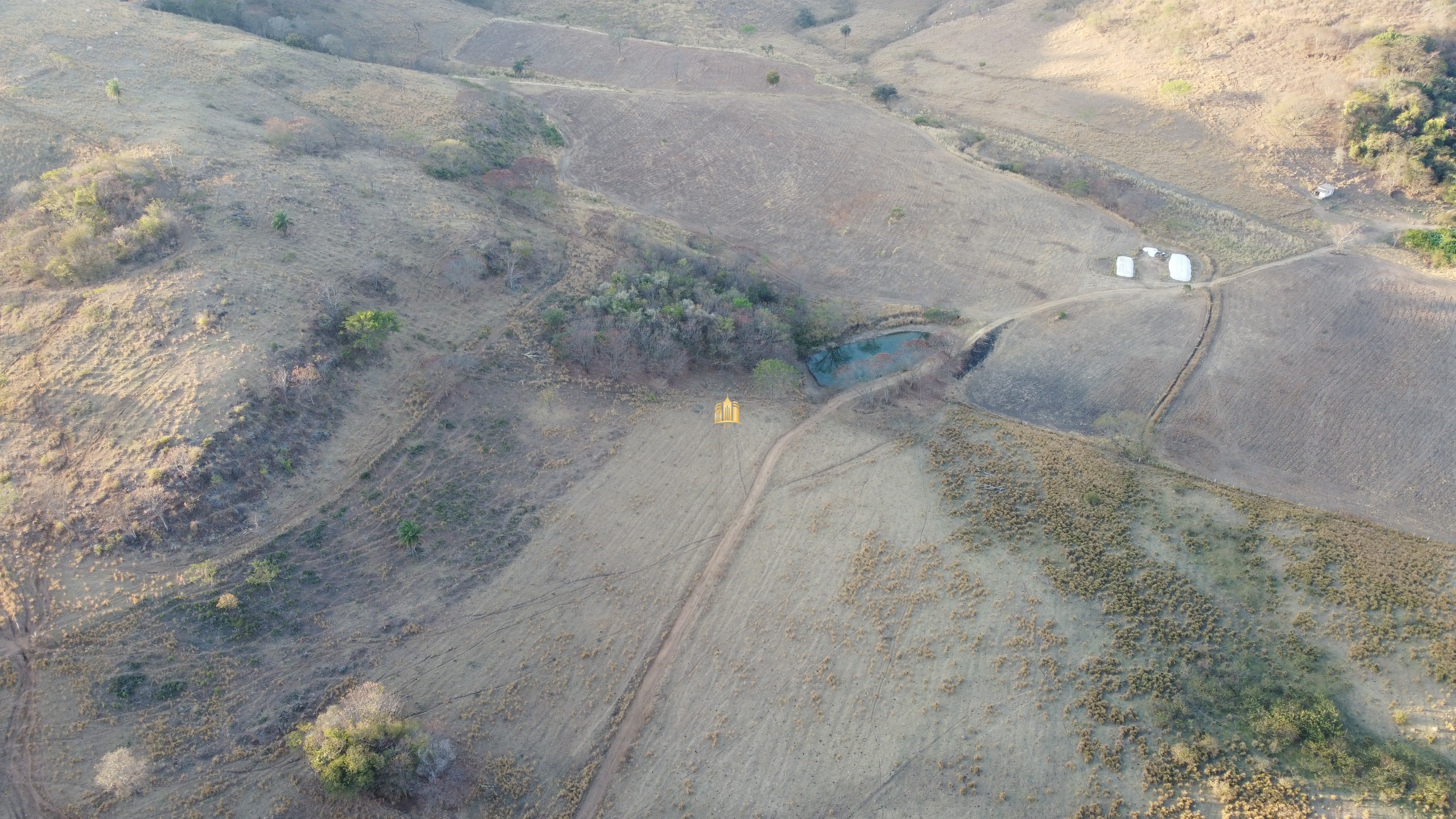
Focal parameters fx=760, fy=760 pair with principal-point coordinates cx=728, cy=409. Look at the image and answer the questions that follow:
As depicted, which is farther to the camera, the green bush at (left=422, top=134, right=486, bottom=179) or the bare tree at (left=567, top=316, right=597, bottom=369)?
the green bush at (left=422, top=134, right=486, bottom=179)

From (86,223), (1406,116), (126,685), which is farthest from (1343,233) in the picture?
(86,223)

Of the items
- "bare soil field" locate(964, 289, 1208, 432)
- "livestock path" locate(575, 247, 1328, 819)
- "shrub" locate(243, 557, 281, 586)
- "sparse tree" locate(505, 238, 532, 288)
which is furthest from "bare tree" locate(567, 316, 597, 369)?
"bare soil field" locate(964, 289, 1208, 432)

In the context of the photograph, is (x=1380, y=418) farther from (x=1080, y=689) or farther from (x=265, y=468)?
(x=265, y=468)

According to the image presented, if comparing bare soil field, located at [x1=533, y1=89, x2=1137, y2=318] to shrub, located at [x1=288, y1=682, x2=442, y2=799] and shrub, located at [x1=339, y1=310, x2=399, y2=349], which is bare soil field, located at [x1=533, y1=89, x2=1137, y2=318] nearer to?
shrub, located at [x1=339, y1=310, x2=399, y2=349]

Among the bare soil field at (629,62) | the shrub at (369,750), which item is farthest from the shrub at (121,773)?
the bare soil field at (629,62)

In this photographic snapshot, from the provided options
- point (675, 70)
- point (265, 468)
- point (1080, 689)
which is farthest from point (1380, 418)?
point (675, 70)

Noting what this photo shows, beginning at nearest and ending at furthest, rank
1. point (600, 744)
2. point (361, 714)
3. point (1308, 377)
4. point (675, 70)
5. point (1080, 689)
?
point (361, 714) → point (600, 744) → point (1080, 689) → point (1308, 377) → point (675, 70)

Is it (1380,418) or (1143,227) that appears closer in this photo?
(1380,418)
